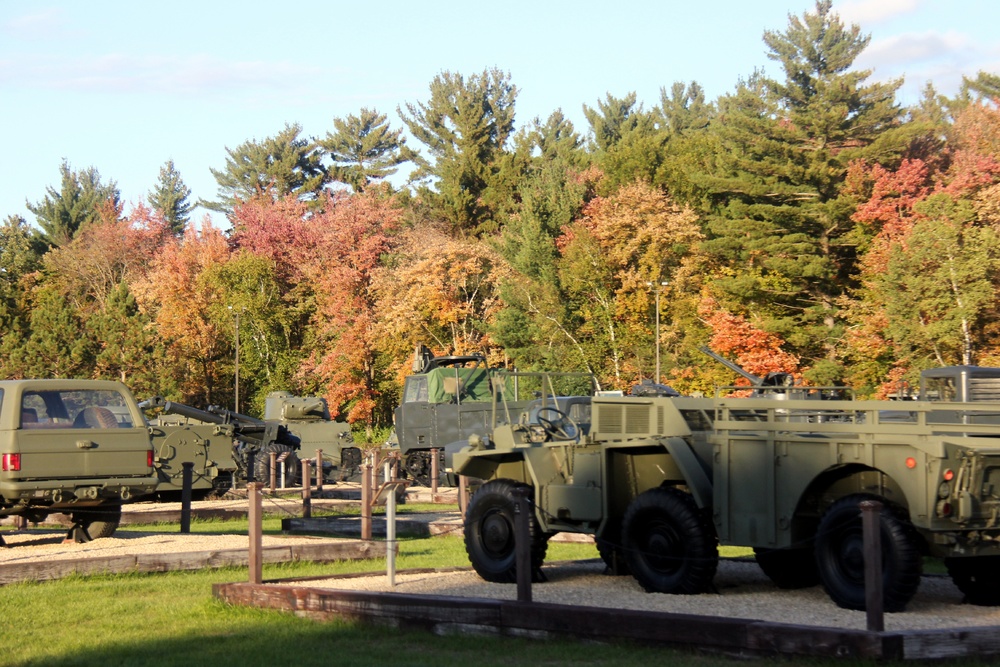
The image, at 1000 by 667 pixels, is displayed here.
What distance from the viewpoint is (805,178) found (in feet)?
151

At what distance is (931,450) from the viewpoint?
32.3ft

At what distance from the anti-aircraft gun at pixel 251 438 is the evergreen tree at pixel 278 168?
44.3 m

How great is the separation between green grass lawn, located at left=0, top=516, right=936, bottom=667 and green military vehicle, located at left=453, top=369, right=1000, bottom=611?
2.01 m

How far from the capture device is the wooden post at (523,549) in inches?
404

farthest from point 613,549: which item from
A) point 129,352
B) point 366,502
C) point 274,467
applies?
point 129,352

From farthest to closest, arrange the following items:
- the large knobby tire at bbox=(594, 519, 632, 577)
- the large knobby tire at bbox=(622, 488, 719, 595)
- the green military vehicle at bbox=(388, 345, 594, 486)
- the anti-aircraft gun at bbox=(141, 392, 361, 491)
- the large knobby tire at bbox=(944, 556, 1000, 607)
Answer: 1. the green military vehicle at bbox=(388, 345, 594, 486)
2. the anti-aircraft gun at bbox=(141, 392, 361, 491)
3. the large knobby tire at bbox=(594, 519, 632, 577)
4. the large knobby tire at bbox=(622, 488, 719, 595)
5. the large knobby tire at bbox=(944, 556, 1000, 607)

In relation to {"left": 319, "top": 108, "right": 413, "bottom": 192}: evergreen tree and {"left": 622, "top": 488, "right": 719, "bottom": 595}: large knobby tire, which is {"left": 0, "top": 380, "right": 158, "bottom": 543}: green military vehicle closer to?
{"left": 622, "top": 488, "right": 719, "bottom": 595}: large knobby tire

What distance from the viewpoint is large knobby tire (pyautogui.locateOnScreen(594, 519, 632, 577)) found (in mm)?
12305

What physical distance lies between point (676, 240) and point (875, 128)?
29.9 feet

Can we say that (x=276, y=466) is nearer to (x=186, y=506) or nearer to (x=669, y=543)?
(x=186, y=506)

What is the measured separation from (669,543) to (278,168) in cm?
7156

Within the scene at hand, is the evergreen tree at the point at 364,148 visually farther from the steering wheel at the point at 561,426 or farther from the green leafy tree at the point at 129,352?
the steering wheel at the point at 561,426

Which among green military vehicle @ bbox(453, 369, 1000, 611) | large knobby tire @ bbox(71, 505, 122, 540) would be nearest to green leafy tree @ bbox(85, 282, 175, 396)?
large knobby tire @ bbox(71, 505, 122, 540)

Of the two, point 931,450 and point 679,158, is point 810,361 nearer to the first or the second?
point 679,158
